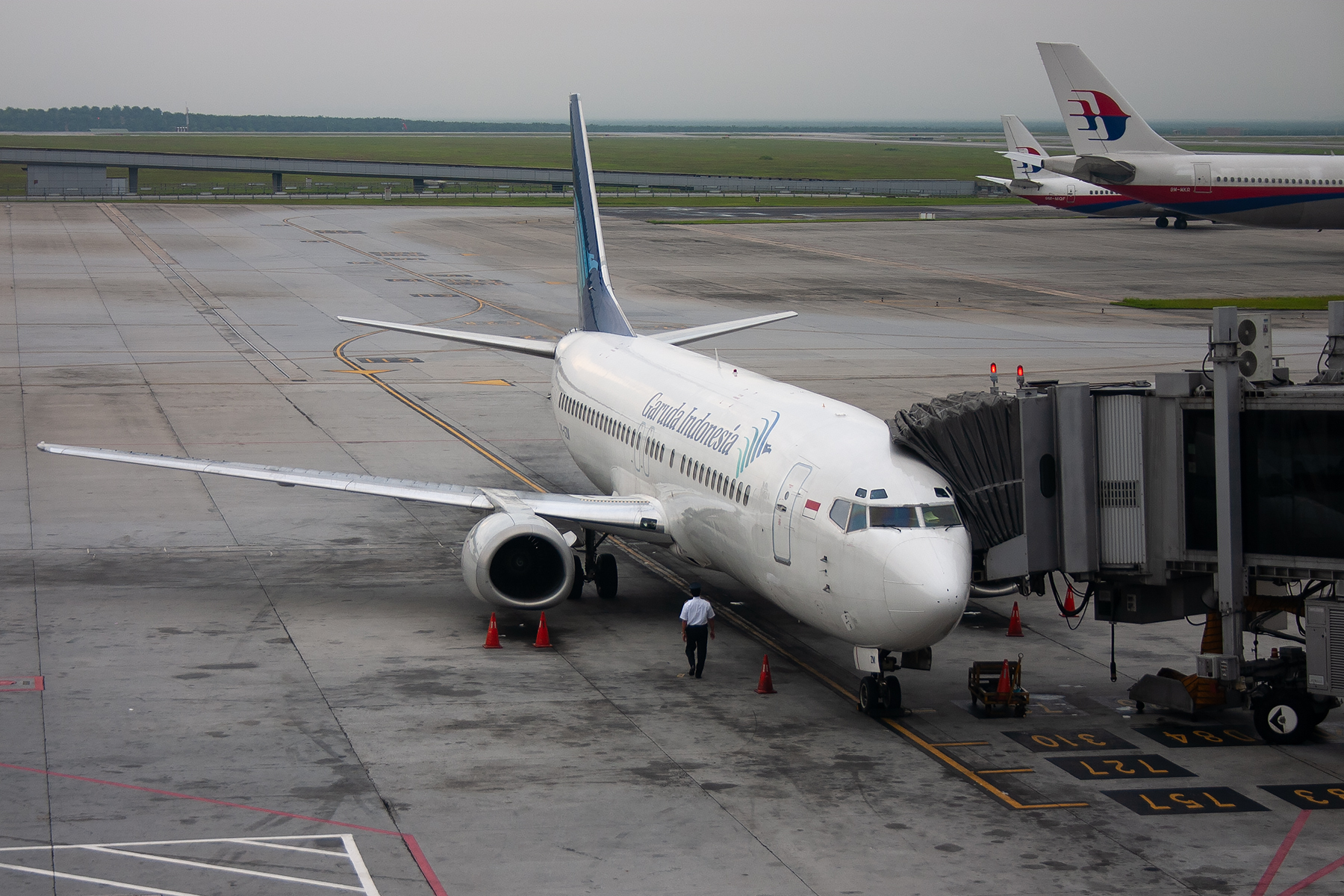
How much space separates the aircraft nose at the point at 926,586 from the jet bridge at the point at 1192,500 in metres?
1.36

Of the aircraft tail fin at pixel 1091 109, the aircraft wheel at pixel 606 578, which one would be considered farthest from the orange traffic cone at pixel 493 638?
the aircraft tail fin at pixel 1091 109

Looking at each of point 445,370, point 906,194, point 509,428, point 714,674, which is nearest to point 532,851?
point 714,674

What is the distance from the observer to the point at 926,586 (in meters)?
18.1

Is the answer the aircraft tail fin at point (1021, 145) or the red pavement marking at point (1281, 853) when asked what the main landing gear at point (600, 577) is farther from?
the aircraft tail fin at point (1021, 145)

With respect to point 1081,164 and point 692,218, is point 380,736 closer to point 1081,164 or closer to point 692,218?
point 1081,164

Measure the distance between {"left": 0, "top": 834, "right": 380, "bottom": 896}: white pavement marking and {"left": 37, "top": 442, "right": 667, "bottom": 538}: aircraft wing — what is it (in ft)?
32.4

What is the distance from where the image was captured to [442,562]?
2902 cm

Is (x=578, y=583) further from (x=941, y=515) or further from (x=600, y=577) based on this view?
(x=941, y=515)

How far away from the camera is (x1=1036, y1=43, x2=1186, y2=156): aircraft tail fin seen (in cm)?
7938

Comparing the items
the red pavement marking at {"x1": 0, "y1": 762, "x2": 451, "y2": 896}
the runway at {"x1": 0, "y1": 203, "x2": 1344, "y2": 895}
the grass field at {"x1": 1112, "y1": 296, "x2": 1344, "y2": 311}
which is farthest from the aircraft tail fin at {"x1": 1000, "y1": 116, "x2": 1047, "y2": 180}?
the red pavement marking at {"x1": 0, "y1": 762, "x2": 451, "y2": 896}

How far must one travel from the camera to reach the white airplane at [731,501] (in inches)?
734

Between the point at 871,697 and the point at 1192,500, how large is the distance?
201 inches

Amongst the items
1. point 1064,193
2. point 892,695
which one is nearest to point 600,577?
point 892,695

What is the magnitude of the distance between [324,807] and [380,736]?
8.04 ft
